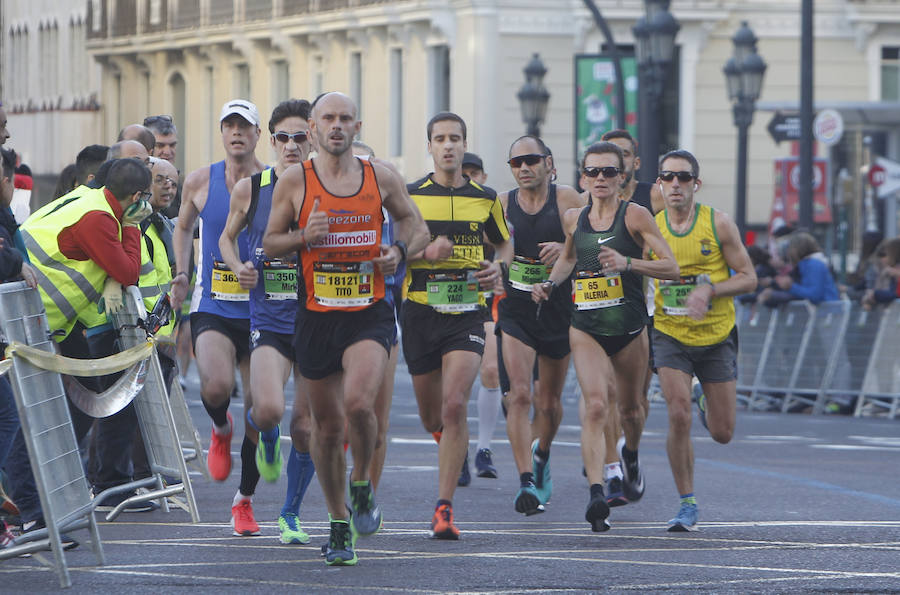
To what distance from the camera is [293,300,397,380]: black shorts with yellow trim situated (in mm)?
9180

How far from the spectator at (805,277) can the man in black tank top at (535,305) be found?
930 centimetres

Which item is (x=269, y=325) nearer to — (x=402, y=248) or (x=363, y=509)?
(x=402, y=248)

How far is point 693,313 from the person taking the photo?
Answer: 1098cm

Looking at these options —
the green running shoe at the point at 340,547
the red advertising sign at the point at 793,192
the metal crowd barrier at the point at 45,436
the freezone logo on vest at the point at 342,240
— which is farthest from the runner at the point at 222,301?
the red advertising sign at the point at 793,192

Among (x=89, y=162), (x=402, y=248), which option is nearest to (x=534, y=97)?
(x=89, y=162)

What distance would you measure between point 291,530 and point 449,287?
1732mm

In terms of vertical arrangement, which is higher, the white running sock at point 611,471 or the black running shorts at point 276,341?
the black running shorts at point 276,341

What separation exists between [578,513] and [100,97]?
167ft

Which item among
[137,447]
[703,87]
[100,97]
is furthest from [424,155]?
[137,447]

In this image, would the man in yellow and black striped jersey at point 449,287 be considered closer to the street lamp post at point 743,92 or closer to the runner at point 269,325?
the runner at point 269,325

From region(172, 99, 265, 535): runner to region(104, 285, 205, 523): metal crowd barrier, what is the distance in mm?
213

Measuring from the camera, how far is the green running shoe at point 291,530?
383 inches

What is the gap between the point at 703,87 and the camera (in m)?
43.2

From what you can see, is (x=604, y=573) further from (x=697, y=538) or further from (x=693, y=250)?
(x=693, y=250)
